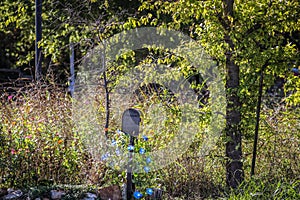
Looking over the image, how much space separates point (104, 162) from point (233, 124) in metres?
1.23

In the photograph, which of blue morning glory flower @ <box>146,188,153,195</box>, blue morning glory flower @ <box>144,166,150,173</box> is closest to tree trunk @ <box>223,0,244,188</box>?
blue morning glory flower @ <box>144,166,150,173</box>

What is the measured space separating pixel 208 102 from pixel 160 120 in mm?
497

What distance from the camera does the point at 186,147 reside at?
15.3ft

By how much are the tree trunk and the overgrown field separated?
8cm

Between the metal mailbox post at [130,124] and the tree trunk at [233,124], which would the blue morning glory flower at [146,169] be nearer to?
Result: the metal mailbox post at [130,124]

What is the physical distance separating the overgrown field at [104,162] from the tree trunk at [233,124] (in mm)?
85

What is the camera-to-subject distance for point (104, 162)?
14.6ft

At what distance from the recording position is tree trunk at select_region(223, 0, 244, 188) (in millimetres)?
4613

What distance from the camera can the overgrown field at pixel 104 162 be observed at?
4.43 m

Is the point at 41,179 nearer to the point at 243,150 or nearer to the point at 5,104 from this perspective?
the point at 5,104

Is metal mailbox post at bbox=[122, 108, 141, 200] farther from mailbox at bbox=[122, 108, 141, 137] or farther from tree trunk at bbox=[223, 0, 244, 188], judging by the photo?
tree trunk at bbox=[223, 0, 244, 188]

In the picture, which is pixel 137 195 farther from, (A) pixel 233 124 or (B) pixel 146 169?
(A) pixel 233 124

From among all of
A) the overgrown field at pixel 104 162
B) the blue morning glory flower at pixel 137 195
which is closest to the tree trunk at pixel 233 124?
the overgrown field at pixel 104 162

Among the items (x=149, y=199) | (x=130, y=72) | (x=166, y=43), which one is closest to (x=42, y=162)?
(x=149, y=199)
